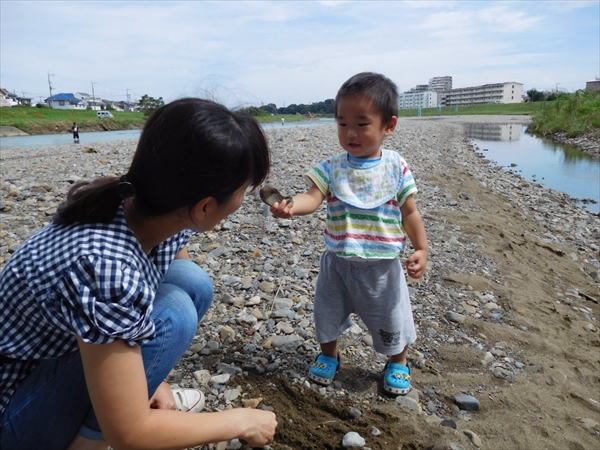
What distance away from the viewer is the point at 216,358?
104 inches

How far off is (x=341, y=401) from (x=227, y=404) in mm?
584

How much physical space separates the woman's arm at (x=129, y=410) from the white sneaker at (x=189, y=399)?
752 millimetres

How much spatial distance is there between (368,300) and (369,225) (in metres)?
0.40

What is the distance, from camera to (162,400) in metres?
1.89

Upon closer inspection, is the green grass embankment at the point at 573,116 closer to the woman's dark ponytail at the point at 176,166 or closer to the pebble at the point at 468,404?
the pebble at the point at 468,404

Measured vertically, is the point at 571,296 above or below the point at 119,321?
below

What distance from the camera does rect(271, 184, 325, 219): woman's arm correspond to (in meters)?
2.20

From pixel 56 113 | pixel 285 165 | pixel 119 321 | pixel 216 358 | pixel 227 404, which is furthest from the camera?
pixel 56 113

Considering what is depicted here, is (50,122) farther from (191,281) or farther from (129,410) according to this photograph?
(129,410)

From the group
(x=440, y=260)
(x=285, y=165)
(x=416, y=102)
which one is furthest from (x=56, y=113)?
(x=416, y=102)

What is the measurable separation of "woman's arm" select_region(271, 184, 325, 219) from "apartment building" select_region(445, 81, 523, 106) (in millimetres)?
116156

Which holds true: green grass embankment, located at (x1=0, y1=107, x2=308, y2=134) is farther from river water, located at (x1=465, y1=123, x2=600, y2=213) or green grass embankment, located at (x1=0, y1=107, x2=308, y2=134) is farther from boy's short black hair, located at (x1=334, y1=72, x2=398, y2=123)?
boy's short black hair, located at (x1=334, y1=72, x2=398, y2=123)

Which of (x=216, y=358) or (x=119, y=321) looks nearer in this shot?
(x=119, y=321)

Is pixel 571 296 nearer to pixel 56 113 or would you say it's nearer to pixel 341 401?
pixel 341 401
